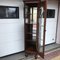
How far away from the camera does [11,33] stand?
3912 millimetres

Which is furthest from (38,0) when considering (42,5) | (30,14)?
(30,14)

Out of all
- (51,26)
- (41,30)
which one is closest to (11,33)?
(41,30)

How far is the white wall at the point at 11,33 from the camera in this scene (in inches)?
146

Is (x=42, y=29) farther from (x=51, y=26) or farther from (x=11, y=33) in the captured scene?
(x=51, y=26)

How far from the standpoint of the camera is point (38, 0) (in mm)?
3387

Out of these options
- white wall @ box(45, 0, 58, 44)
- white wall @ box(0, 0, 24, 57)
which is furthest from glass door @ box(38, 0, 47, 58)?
white wall @ box(45, 0, 58, 44)

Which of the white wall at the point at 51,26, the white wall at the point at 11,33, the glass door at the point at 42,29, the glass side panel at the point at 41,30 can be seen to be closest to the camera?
the glass door at the point at 42,29

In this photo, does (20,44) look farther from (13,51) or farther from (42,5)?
(42,5)

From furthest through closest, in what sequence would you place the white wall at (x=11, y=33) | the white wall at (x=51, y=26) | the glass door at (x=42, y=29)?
the white wall at (x=51, y=26), the white wall at (x=11, y=33), the glass door at (x=42, y=29)

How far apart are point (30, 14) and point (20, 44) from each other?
127cm

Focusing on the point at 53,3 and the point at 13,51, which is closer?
Result: the point at 13,51

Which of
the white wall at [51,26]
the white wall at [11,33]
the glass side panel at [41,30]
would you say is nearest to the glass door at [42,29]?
the glass side panel at [41,30]

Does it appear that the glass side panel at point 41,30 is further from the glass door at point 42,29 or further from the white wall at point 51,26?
the white wall at point 51,26

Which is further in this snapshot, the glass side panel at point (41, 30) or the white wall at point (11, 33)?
the white wall at point (11, 33)
